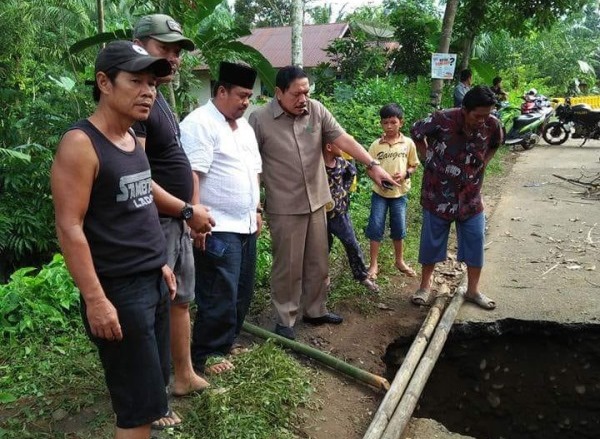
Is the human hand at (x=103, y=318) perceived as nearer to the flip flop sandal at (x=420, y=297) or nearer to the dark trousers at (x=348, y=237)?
the dark trousers at (x=348, y=237)

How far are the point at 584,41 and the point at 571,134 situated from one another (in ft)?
69.8

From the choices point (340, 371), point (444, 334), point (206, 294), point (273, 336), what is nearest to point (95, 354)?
point (206, 294)

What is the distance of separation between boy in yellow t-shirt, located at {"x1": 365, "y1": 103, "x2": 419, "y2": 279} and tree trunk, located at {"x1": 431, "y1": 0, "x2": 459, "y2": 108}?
5.32 m

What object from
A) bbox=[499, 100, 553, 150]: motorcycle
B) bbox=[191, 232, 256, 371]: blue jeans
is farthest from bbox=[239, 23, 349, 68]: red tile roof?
bbox=[191, 232, 256, 371]: blue jeans

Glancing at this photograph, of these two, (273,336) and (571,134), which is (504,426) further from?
(571,134)

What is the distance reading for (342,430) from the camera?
3.04 meters

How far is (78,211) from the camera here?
1.82m

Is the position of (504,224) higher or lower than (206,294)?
lower

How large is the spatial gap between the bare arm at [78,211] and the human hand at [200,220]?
0.76 metres

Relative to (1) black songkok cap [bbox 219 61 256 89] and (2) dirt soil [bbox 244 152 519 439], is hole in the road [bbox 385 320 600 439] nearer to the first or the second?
(2) dirt soil [bbox 244 152 519 439]

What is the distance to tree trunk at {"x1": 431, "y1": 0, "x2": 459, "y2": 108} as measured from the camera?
938cm

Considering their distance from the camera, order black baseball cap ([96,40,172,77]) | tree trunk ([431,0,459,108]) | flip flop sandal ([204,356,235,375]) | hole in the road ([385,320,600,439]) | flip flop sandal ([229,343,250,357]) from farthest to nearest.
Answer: tree trunk ([431,0,459,108]) → hole in the road ([385,320,600,439]) → flip flop sandal ([229,343,250,357]) → flip flop sandal ([204,356,235,375]) → black baseball cap ([96,40,172,77])

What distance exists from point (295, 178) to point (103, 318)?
1.98 meters

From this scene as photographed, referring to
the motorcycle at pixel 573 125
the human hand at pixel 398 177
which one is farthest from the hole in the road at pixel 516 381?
the motorcycle at pixel 573 125
